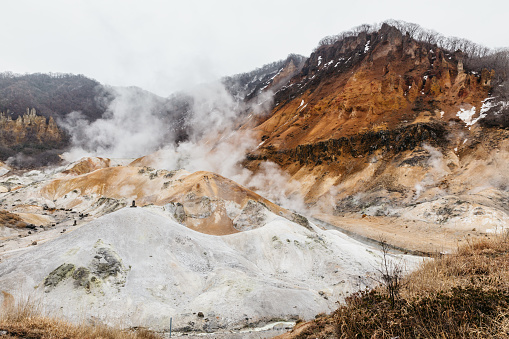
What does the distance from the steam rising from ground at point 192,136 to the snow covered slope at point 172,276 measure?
1236 inches

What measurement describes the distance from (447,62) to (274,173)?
49.0 m

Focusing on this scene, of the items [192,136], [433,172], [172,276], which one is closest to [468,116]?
[433,172]

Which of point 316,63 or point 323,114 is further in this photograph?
point 316,63

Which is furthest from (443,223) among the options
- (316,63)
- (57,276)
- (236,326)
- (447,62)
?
(316,63)

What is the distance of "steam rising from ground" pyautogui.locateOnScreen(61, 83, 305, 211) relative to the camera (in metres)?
64.4

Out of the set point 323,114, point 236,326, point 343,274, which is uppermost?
point 323,114

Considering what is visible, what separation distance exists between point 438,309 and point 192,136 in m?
123

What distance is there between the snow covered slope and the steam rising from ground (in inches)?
1236

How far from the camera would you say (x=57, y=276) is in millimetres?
12156

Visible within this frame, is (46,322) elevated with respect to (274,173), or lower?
lower

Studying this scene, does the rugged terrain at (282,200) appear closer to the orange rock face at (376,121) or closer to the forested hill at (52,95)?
the orange rock face at (376,121)

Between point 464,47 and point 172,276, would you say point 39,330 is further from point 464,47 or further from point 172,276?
point 464,47

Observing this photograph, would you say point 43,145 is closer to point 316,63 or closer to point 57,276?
point 316,63

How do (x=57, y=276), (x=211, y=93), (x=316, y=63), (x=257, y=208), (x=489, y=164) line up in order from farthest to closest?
(x=211, y=93) < (x=316, y=63) < (x=489, y=164) < (x=257, y=208) < (x=57, y=276)
